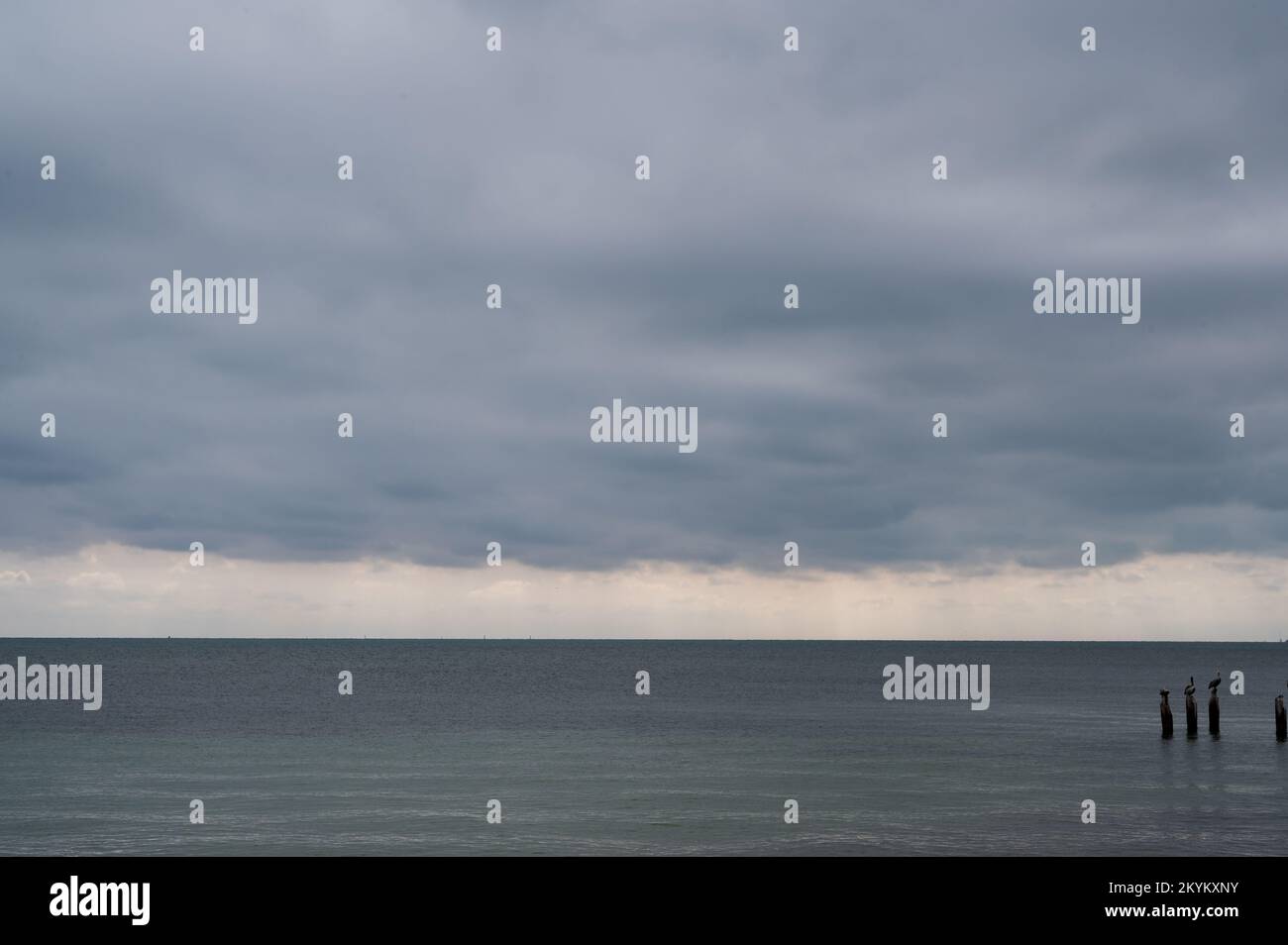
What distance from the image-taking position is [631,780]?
58.5 meters

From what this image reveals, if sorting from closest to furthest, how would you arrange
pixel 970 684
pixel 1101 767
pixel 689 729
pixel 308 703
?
pixel 1101 767 → pixel 689 729 → pixel 308 703 → pixel 970 684

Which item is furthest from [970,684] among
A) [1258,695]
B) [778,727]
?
[778,727]

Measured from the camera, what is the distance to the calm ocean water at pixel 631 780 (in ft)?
136

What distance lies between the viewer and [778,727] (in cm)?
9288

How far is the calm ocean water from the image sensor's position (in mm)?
41375
